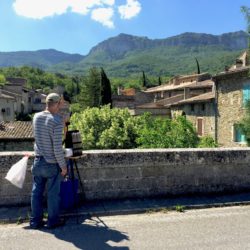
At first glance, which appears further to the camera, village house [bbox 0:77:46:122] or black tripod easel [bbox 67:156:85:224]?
village house [bbox 0:77:46:122]

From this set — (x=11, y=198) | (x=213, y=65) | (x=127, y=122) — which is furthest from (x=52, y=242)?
(x=213, y=65)

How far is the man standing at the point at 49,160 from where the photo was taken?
473 centimetres

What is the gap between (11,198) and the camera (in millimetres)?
5613

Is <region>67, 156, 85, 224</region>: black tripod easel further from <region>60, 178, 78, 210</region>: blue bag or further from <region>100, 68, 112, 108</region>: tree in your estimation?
<region>100, 68, 112, 108</region>: tree

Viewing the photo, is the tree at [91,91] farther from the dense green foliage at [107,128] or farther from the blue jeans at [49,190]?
the blue jeans at [49,190]

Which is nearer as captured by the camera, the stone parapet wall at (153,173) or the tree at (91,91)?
the stone parapet wall at (153,173)

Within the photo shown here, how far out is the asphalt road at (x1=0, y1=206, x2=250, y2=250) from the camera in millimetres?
4242

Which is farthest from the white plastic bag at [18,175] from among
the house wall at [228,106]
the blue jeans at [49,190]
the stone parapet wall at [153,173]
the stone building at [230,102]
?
the house wall at [228,106]

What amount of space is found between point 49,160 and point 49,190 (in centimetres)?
43

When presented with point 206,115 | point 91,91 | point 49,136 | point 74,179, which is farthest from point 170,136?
point 91,91

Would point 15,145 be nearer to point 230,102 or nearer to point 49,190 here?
point 230,102

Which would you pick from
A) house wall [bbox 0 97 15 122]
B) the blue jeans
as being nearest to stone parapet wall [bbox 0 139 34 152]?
the blue jeans

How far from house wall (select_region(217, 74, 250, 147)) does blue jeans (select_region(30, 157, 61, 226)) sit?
79.0ft

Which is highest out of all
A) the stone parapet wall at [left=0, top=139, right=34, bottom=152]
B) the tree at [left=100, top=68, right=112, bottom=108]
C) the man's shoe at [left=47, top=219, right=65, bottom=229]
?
the tree at [left=100, top=68, right=112, bottom=108]
